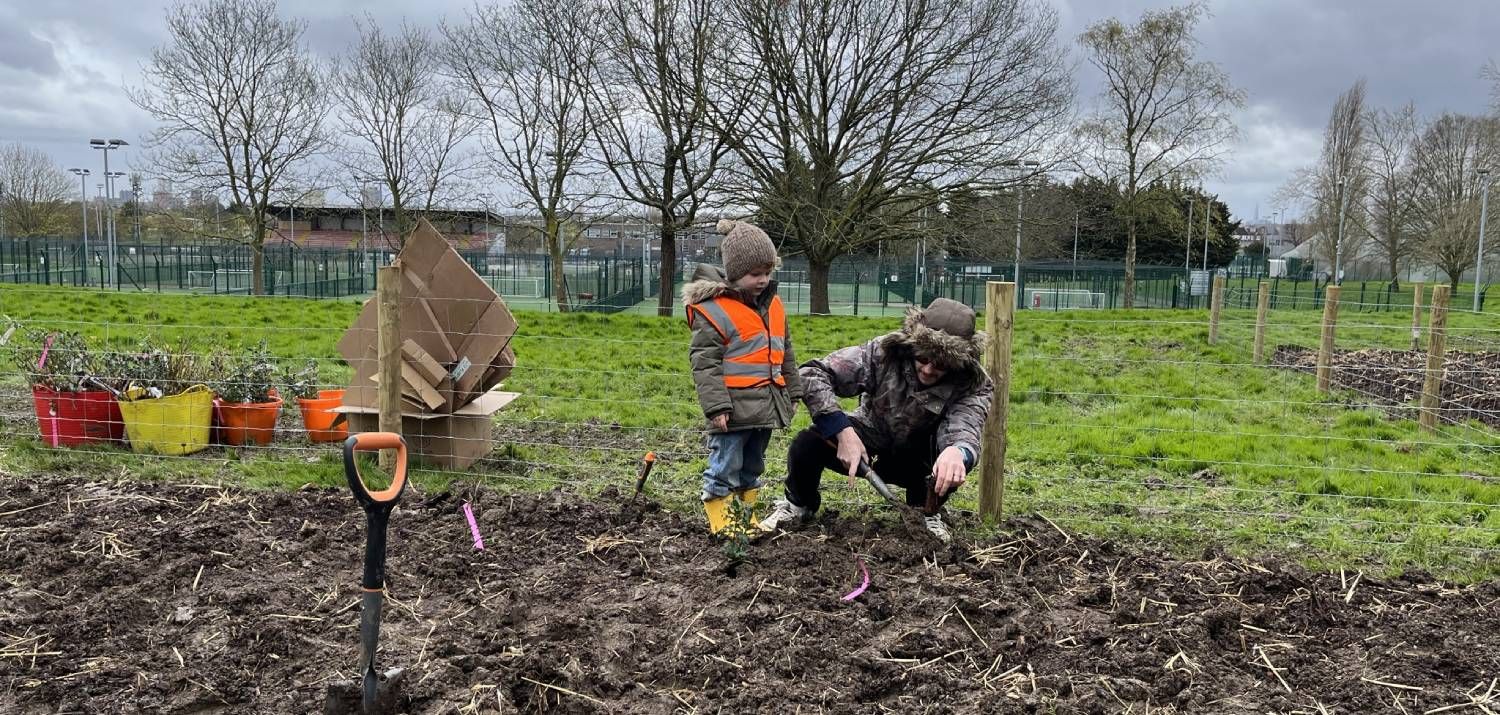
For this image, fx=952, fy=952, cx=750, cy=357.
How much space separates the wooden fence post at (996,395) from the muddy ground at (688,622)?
201 millimetres

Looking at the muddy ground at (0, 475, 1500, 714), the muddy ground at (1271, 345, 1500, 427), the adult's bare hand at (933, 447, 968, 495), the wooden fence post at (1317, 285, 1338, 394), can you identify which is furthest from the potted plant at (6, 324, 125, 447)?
the wooden fence post at (1317, 285, 1338, 394)

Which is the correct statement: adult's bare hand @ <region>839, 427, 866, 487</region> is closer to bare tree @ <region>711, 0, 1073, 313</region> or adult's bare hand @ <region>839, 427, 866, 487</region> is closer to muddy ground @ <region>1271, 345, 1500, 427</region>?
muddy ground @ <region>1271, 345, 1500, 427</region>

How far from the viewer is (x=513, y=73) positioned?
71.9 ft

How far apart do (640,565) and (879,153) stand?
16.5 m

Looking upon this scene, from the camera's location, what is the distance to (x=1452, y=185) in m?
42.2

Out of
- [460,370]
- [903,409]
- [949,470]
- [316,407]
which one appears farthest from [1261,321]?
[316,407]

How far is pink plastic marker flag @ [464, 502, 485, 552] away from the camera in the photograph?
4157mm

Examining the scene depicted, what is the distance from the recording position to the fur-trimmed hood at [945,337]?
3.97 m

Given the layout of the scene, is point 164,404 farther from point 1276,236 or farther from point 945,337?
point 1276,236

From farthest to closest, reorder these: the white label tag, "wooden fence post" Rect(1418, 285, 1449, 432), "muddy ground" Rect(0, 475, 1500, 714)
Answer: "wooden fence post" Rect(1418, 285, 1449, 432) → the white label tag → "muddy ground" Rect(0, 475, 1500, 714)

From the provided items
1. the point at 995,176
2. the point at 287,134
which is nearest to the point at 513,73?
the point at 287,134

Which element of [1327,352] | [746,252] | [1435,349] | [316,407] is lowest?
[316,407]

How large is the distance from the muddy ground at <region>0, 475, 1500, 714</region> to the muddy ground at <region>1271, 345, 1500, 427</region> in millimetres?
4290

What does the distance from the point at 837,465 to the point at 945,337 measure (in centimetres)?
87
